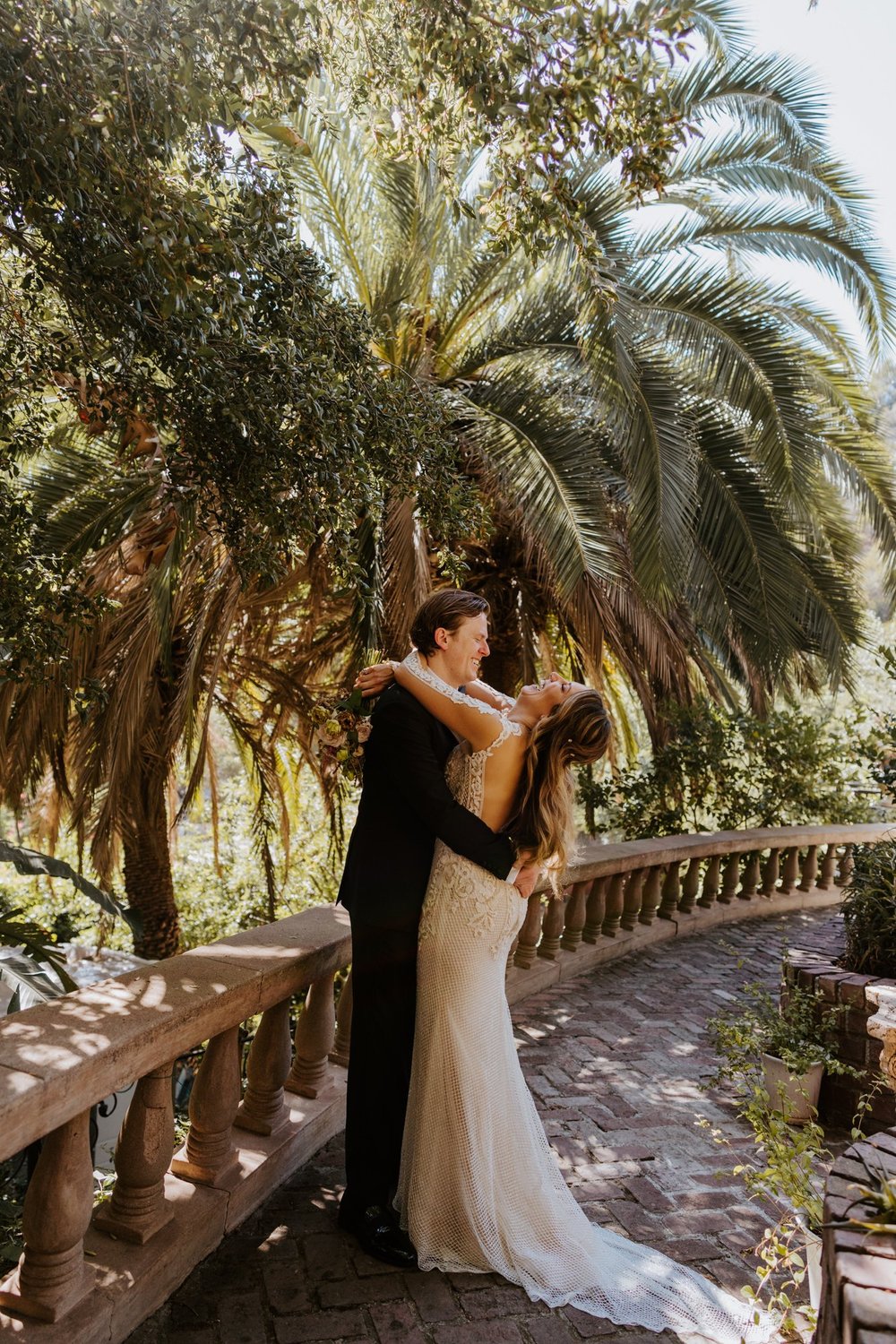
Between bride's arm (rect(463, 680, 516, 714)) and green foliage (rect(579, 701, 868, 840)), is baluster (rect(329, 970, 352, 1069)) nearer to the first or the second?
bride's arm (rect(463, 680, 516, 714))

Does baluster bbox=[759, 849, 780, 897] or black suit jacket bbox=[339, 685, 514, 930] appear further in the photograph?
baluster bbox=[759, 849, 780, 897]

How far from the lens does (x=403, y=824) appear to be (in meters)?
3.44

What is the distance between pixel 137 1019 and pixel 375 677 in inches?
53.6

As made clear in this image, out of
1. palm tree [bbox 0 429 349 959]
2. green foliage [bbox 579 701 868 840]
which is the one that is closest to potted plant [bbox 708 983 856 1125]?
palm tree [bbox 0 429 349 959]

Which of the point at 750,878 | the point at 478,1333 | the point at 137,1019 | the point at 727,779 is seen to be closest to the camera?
the point at 137,1019

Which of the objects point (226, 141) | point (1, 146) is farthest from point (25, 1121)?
point (226, 141)

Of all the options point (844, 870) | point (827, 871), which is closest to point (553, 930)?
point (844, 870)

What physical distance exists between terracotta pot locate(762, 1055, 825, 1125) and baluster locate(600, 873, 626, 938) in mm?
2586

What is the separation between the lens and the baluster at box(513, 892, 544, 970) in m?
6.46

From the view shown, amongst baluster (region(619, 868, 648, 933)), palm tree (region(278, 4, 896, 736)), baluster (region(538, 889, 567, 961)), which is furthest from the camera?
baluster (region(619, 868, 648, 933))

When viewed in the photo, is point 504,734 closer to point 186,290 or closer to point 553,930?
point 186,290

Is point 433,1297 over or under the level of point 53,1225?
under

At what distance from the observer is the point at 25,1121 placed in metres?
2.28

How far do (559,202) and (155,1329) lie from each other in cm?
434
